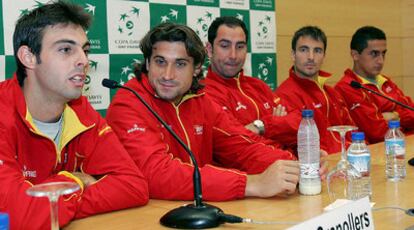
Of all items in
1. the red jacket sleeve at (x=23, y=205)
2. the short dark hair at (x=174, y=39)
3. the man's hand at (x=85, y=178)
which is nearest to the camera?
the red jacket sleeve at (x=23, y=205)

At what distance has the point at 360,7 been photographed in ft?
15.3

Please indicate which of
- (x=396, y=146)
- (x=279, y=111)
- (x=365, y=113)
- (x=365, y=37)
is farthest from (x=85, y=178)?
(x=365, y=37)

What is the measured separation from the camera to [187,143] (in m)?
2.11

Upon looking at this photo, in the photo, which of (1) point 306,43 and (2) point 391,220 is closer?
(2) point 391,220

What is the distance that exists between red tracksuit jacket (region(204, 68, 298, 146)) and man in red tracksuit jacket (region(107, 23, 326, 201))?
581 mm

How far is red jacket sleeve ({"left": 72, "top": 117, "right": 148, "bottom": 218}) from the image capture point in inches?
60.1

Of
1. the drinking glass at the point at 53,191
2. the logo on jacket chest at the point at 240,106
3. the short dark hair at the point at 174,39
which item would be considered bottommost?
the drinking glass at the point at 53,191

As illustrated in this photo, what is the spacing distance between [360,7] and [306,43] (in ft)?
4.77

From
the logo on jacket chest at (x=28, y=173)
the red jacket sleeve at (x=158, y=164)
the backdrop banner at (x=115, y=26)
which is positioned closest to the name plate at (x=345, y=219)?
the red jacket sleeve at (x=158, y=164)

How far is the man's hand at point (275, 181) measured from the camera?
5.38 ft

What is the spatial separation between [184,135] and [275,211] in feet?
2.18

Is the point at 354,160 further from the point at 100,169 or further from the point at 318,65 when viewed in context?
the point at 318,65

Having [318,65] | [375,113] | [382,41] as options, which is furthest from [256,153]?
[382,41]

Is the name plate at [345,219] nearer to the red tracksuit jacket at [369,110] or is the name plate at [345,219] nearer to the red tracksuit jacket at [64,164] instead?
the red tracksuit jacket at [64,164]
